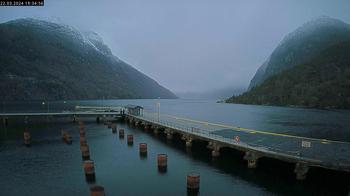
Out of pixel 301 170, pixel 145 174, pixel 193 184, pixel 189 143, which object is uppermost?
pixel 301 170

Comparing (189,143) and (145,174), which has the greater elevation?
(189,143)

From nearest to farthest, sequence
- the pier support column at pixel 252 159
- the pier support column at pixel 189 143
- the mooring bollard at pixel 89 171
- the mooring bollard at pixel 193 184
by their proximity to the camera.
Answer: the mooring bollard at pixel 193 184 < the mooring bollard at pixel 89 171 < the pier support column at pixel 252 159 < the pier support column at pixel 189 143

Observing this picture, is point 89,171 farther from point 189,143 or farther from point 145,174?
point 189,143

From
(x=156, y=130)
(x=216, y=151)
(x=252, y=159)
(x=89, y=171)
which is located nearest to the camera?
(x=89, y=171)

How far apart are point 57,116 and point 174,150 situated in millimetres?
63389

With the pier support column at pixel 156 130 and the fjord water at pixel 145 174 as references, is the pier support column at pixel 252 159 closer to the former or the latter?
the fjord water at pixel 145 174

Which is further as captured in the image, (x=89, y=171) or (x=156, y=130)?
(x=156, y=130)

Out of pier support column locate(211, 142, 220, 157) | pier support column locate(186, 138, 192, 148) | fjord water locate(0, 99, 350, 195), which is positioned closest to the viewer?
fjord water locate(0, 99, 350, 195)

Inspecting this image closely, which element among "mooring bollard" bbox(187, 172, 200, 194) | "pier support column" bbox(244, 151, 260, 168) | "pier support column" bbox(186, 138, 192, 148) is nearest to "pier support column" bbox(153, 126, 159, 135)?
"pier support column" bbox(186, 138, 192, 148)

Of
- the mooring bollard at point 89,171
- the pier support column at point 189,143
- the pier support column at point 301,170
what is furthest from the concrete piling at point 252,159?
the mooring bollard at point 89,171

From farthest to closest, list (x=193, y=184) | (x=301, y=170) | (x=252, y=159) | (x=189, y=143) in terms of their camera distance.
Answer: (x=189, y=143)
(x=252, y=159)
(x=301, y=170)
(x=193, y=184)

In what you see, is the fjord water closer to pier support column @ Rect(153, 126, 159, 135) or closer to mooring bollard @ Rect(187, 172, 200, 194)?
mooring bollard @ Rect(187, 172, 200, 194)

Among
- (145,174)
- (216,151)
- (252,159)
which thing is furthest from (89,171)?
(252,159)

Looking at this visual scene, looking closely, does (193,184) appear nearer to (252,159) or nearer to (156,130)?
(252,159)
